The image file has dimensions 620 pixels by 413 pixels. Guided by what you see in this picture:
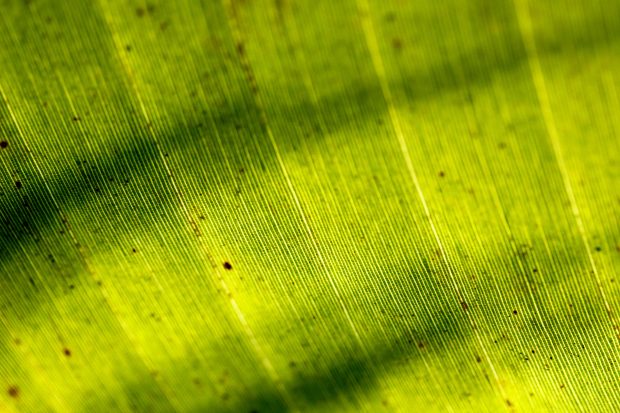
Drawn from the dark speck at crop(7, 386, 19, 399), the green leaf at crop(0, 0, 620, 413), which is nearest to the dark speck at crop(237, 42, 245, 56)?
the green leaf at crop(0, 0, 620, 413)

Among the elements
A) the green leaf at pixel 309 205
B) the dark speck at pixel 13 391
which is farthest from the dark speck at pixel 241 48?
the dark speck at pixel 13 391

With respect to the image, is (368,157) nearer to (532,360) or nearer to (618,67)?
(618,67)

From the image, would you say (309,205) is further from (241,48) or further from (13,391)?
(13,391)

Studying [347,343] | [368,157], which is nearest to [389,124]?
[368,157]

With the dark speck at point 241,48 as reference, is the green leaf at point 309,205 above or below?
below

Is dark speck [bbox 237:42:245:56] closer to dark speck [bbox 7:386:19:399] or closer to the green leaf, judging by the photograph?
the green leaf

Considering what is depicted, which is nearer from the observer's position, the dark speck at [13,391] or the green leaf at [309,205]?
the green leaf at [309,205]

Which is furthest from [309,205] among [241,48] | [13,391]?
[13,391]

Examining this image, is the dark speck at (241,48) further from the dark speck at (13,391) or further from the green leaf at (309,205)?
the dark speck at (13,391)
